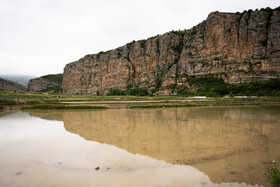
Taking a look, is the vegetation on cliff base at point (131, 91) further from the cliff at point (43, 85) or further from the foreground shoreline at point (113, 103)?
the cliff at point (43, 85)

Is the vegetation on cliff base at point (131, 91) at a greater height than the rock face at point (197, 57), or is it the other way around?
the rock face at point (197, 57)

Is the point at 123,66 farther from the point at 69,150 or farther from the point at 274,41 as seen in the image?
the point at 69,150

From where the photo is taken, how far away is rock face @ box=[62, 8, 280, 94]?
206ft

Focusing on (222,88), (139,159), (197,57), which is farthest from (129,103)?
(197,57)

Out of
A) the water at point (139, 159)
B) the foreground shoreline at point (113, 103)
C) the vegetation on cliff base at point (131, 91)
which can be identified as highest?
the vegetation on cliff base at point (131, 91)

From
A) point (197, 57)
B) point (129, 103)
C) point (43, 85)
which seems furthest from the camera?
point (43, 85)

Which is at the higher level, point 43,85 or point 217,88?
point 43,85

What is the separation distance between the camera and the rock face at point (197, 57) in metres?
62.9

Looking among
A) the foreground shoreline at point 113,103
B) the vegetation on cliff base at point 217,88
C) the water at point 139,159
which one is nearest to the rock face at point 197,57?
the vegetation on cliff base at point 217,88

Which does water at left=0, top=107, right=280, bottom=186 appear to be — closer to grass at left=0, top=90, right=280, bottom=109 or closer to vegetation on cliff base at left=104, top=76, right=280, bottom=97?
grass at left=0, top=90, right=280, bottom=109

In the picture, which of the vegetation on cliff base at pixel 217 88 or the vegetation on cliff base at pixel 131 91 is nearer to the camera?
the vegetation on cliff base at pixel 217 88

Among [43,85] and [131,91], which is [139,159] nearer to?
[131,91]

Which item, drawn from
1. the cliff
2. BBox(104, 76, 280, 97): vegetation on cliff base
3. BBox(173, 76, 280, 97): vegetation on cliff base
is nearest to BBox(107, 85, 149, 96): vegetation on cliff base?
BBox(104, 76, 280, 97): vegetation on cliff base

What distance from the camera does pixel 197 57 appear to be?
266 ft
